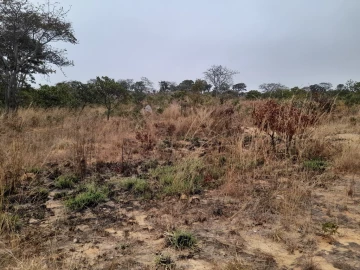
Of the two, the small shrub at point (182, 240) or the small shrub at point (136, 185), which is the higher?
the small shrub at point (136, 185)

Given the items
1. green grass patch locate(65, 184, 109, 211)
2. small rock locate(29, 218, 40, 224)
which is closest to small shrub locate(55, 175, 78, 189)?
green grass patch locate(65, 184, 109, 211)

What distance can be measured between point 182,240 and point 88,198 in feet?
4.54

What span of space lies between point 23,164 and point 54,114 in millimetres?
7087

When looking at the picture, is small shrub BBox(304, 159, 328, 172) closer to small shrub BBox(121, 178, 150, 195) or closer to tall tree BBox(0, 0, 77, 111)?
small shrub BBox(121, 178, 150, 195)

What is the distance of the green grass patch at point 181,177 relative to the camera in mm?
3713

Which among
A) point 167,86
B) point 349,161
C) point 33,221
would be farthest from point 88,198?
point 167,86

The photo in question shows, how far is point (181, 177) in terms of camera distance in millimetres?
3943

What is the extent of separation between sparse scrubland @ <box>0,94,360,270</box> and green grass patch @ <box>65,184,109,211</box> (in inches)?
0.4

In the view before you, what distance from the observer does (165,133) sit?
743 cm

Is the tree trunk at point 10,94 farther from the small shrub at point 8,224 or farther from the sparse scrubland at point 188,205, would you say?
the small shrub at point 8,224

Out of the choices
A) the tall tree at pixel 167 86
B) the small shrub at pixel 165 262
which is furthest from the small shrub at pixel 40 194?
the tall tree at pixel 167 86

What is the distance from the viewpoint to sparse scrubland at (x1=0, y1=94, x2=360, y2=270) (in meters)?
2.34

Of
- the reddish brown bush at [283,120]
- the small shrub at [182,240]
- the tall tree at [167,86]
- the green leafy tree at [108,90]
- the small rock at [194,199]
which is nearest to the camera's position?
the small shrub at [182,240]

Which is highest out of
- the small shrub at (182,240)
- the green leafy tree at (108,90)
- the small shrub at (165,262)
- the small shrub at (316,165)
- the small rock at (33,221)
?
the green leafy tree at (108,90)
